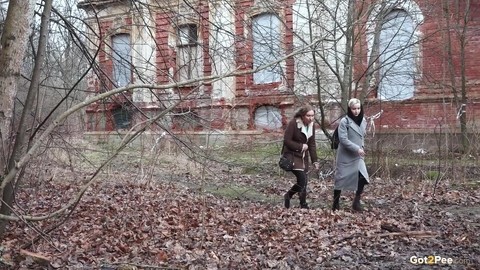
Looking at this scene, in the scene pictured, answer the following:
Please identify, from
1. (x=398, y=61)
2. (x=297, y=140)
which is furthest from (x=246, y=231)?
(x=398, y=61)

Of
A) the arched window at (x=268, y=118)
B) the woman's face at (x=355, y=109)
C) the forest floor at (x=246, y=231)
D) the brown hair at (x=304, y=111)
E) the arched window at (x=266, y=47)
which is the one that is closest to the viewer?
the forest floor at (x=246, y=231)

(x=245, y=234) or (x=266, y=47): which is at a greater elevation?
(x=266, y=47)

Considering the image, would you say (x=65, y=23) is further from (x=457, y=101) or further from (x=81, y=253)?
(x=457, y=101)

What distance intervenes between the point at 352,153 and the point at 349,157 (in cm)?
8

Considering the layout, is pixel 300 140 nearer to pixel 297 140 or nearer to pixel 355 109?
pixel 297 140

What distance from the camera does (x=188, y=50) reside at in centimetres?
760

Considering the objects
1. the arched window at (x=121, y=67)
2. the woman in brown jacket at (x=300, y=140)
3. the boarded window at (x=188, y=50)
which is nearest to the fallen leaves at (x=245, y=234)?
the woman in brown jacket at (x=300, y=140)

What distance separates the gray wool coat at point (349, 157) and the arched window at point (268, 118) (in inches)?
455

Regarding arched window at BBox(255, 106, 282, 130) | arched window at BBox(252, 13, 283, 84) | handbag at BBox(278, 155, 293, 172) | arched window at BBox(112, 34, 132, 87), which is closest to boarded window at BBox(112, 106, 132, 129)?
arched window at BBox(112, 34, 132, 87)

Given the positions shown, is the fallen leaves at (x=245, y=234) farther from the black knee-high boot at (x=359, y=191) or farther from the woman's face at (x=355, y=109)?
the woman's face at (x=355, y=109)

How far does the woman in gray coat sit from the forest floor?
18.9 inches

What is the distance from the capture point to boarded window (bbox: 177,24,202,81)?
285 inches

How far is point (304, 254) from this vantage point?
5273 millimetres

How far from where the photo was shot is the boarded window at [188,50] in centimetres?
724
